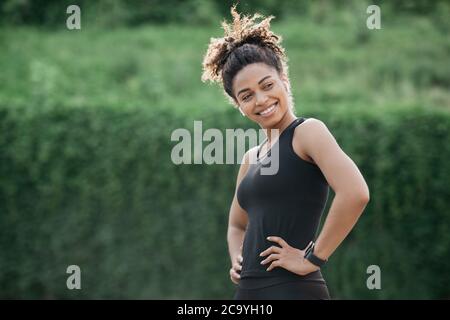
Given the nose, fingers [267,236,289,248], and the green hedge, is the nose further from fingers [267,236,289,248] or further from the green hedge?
the green hedge

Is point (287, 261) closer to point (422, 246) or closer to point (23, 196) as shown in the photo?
point (422, 246)

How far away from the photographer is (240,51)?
2.95 metres

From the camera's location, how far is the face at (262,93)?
2857mm

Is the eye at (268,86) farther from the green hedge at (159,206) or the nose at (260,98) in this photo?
the green hedge at (159,206)

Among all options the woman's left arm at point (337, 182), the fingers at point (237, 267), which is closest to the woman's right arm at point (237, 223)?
the fingers at point (237, 267)

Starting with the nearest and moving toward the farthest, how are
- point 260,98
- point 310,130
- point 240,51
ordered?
point 310,130, point 260,98, point 240,51

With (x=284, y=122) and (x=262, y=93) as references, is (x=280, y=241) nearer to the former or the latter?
(x=284, y=122)

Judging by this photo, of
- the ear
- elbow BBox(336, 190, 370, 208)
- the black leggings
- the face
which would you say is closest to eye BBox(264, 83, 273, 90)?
the face

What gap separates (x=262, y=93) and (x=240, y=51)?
234mm

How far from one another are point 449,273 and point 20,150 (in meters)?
5.07

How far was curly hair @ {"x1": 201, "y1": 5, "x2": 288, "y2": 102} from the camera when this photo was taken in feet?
9.61

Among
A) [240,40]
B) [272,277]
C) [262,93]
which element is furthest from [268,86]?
[272,277]

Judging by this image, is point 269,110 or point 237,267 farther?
point 237,267

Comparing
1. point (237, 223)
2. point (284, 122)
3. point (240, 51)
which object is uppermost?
point (240, 51)
